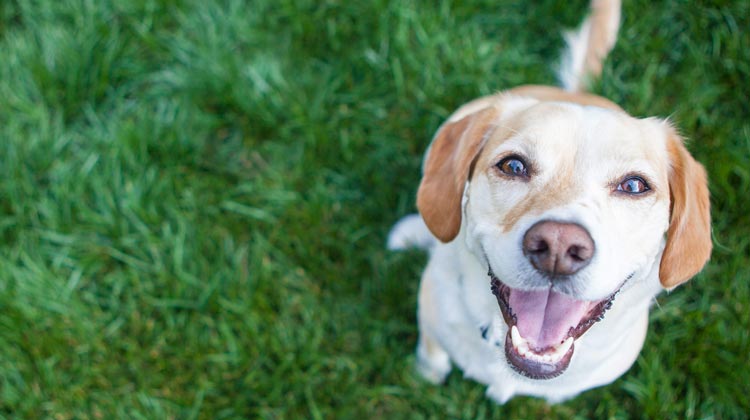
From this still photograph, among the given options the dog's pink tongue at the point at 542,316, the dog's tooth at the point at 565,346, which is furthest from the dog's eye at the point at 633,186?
the dog's tooth at the point at 565,346

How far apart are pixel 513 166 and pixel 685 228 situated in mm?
572

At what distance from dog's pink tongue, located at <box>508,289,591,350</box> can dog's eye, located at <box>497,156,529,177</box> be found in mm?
383

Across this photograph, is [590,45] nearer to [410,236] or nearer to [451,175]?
[410,236]

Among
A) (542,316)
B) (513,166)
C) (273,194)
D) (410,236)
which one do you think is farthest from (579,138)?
(273,194)

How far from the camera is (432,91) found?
3590mm

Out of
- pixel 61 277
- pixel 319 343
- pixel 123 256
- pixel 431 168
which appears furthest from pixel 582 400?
pixel 61 277

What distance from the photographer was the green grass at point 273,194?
312 centimetres

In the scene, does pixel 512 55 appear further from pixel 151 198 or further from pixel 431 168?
pixel 151 198

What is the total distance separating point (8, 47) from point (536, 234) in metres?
3.33

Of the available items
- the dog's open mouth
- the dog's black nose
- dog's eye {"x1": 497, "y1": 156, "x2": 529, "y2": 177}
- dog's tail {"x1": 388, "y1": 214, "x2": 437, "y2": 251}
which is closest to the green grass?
dog's tail {"x1": 388, "y1": 214, "x2": 437, "y2": 251}

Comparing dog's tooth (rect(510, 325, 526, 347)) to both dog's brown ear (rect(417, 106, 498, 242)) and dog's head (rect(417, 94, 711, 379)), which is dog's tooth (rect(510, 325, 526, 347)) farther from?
dog's brown ear (rect(417, 106, 498, 242))

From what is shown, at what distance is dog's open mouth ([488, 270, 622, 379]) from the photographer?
2148mm

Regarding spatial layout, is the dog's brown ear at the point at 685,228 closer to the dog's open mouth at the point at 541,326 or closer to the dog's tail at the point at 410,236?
the dog's open mouth at the point at 541,326

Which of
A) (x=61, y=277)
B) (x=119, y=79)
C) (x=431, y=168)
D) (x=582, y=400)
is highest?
(x=431, y=168)
